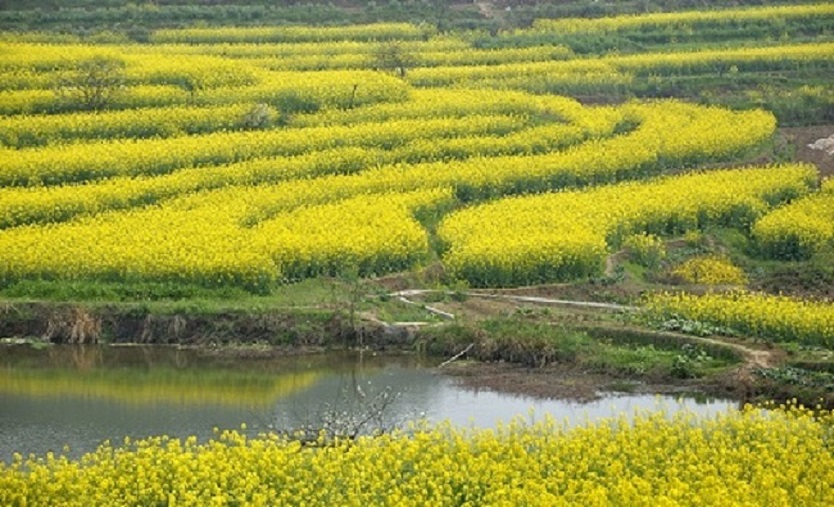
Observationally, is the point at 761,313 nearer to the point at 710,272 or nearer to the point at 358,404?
the point at 710,272

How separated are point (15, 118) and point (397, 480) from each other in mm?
29119

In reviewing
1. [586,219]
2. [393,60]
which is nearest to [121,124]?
[393,60]

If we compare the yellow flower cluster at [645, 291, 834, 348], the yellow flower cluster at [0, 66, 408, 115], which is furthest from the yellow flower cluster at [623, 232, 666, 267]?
the yellow flower cluster at [0, 66, 408, 115]

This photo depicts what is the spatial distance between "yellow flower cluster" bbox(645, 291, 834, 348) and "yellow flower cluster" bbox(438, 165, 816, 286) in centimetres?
319

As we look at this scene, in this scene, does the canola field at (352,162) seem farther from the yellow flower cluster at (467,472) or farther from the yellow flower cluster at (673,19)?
the yellow flower cluster at (467,472)

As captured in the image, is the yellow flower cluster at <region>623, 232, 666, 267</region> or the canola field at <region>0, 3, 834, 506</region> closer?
the canola field at <region>0, 3, 834, 506</region>

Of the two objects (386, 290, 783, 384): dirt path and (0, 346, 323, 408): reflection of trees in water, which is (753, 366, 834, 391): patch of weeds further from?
(0, 346, 323, 408): reflection of trees in water

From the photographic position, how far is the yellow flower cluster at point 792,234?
45156mm

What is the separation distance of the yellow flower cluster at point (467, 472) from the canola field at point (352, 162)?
14.2m

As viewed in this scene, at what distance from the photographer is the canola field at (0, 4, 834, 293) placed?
41344mm

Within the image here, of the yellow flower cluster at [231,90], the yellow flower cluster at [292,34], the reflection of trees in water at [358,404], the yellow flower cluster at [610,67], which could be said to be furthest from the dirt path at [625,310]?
the yellow flower cluster at [292,34]

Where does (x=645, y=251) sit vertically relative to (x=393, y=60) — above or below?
below

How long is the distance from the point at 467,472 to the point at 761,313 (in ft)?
45.8

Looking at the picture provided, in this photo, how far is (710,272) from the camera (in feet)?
142
